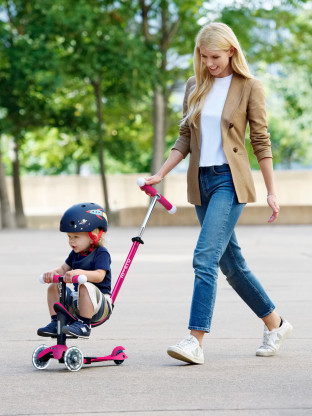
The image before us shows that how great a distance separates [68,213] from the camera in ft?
16.6

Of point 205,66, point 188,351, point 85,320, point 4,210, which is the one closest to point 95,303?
point 85,320

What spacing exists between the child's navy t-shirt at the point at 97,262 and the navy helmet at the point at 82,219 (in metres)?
0.16

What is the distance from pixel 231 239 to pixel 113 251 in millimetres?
9045

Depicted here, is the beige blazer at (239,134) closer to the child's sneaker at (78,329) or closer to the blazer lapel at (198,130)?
the blazer lapel at (198,130)

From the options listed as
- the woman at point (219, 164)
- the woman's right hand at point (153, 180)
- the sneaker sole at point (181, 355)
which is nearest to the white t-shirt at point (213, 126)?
the woman at point (219, 164)

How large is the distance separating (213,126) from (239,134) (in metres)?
0.16

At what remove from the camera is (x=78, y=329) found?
491 centimetres

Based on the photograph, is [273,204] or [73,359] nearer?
[73,359]

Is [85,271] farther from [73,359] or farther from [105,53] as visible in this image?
[105,53]

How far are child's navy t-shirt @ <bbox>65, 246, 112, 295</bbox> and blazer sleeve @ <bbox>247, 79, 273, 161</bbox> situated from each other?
107cm

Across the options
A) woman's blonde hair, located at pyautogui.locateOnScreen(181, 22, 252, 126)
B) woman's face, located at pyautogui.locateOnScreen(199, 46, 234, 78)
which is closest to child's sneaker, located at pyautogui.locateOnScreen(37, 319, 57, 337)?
woman's blonde hair, located at pyautogui.locateOnScreen(181, 22, 252, 126)

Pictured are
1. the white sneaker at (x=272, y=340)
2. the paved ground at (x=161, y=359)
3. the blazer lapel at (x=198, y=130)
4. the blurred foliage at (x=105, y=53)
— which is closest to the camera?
the paved ground at (x=161, y=359)

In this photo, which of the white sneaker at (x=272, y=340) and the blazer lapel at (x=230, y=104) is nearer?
the blazer lapel at (x=230, y=104)

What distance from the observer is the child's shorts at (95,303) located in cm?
499
